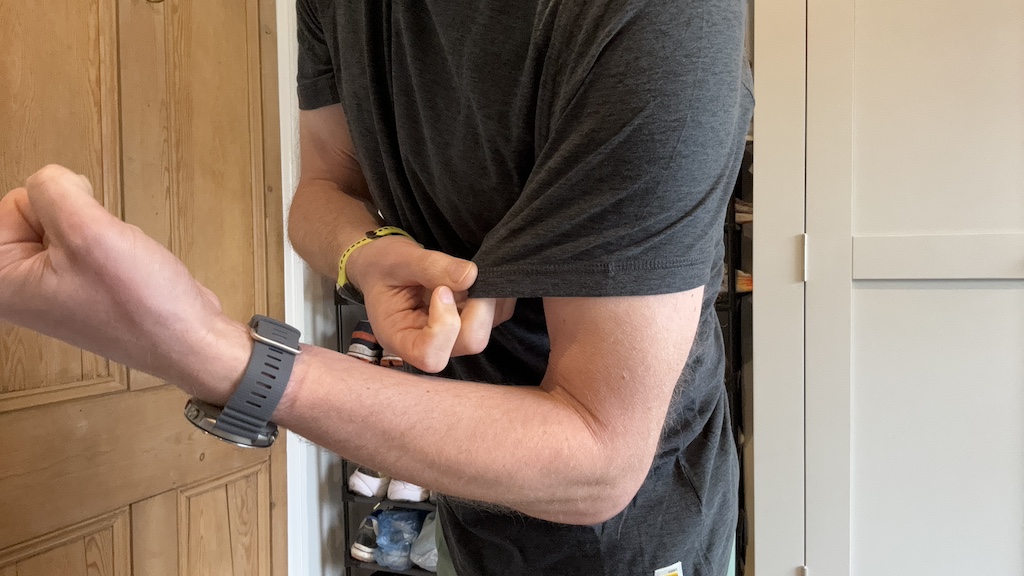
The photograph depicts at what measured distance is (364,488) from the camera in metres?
1.75

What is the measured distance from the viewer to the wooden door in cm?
101

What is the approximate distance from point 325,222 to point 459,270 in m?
0.29

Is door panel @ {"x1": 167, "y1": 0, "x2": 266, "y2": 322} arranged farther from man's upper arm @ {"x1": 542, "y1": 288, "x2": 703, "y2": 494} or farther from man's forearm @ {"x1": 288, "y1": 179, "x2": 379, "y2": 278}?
man's upper arm @ {"x1": 542, "y1": 288, "x2": 703, "y2": 494}

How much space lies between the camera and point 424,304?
49 cm

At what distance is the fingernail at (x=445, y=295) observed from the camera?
427 mm

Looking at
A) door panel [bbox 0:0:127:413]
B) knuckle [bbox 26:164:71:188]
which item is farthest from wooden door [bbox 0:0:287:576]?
knuckle [bbox 26:164:71:188]

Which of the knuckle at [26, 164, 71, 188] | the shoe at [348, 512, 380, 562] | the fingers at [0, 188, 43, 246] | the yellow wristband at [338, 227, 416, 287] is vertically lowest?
the shoe at [348, 512, 380, 562]

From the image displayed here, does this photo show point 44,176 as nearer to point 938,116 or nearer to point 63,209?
point 63,209

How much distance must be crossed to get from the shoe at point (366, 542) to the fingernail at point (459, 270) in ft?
4.92

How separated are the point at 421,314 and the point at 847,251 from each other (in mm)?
1173

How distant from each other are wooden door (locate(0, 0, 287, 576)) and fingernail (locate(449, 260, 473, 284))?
3.06ft

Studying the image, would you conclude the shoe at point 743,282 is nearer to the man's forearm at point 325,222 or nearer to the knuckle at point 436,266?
the man's forearm at point 325,222

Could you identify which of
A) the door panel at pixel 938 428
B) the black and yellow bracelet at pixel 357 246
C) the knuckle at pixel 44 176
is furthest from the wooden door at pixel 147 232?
the door panel at pixel 938 428

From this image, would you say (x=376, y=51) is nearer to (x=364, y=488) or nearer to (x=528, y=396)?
(x=528, y=396)
